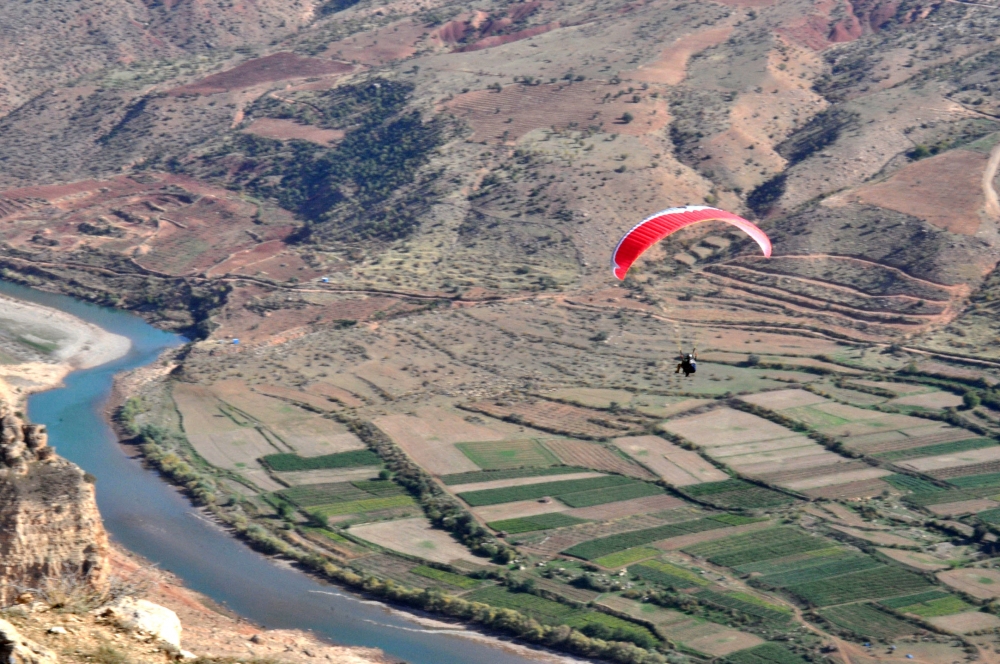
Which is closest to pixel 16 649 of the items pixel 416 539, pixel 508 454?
pixel 416 539

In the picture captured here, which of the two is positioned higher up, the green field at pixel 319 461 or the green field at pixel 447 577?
the green field at pixel 319 461

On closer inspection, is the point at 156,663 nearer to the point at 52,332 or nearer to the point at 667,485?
the point at 667,485

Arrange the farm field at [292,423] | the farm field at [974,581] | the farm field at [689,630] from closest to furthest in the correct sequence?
the farm field at [689,630] < the farm field at [974,581] < the farm field at [292,423]

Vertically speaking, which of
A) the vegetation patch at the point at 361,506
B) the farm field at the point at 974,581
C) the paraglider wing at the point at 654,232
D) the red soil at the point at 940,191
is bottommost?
the farm field at the point at 974,581

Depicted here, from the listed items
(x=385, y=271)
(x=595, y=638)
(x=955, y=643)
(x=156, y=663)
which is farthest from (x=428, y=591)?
(x=385, y=271)

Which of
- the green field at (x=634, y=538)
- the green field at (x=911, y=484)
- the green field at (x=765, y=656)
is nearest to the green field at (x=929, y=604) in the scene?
the green field at (x=765, y=656)

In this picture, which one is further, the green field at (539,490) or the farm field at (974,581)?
the green field at (539,490)

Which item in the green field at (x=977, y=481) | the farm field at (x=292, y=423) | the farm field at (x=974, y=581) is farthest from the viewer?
the farm field at (x=292, y=423)

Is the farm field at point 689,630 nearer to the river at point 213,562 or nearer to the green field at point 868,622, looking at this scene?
the green field at point 868,622

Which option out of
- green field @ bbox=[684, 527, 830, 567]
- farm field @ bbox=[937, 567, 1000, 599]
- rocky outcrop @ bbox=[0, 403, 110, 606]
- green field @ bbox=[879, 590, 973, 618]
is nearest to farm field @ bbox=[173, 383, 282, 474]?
green field @ bbox=[684, 527, 830, 567]
